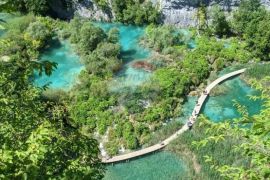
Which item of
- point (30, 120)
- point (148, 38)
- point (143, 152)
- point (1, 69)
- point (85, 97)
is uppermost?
point (1, 69)

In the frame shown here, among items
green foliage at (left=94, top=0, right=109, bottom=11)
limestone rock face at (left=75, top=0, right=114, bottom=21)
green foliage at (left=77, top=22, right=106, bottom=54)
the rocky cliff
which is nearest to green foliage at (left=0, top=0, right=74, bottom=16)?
limestone rock face at (left=75, top=0, right=114, bottom=21)

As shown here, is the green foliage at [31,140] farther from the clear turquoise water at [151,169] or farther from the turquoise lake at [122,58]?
the turquoise lake at [122,58]

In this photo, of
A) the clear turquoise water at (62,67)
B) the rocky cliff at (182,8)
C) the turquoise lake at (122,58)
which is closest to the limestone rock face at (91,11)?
the turquoise lake at (122,58)

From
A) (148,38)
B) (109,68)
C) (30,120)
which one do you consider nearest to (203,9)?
(148,38)

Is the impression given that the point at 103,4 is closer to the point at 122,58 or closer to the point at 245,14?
the point at 122,58

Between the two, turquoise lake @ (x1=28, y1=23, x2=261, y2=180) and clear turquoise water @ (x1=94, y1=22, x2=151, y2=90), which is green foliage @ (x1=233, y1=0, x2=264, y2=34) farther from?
clear turquoise water @ (x1=94, y1=22, x2=151, y2=90)

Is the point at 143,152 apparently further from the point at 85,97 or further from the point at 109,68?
the point at 109,68
